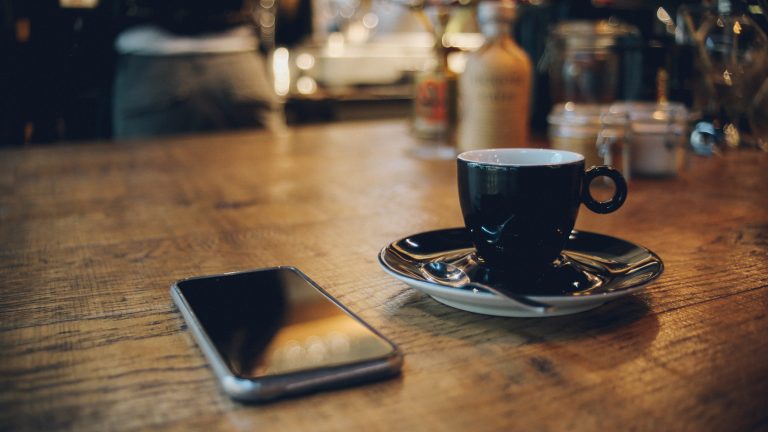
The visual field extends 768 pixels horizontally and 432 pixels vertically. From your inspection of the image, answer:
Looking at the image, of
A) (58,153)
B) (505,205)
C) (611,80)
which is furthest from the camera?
(58,153)

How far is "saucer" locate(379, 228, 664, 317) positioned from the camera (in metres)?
0.50

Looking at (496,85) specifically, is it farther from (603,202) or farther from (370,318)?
(370,318)

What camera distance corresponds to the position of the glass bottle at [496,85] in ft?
3.70

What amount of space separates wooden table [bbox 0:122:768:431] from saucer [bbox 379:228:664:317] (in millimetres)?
19

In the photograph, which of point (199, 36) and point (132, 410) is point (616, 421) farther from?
point (199, 36)

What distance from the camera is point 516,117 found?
115cm

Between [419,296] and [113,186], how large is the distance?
0.74 meters

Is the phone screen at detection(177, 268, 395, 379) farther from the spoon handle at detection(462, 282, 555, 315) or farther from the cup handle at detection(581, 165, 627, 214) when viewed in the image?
the cup handle at detection(581, 165, 627, 214)

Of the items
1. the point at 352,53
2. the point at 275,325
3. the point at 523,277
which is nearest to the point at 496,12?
the point at 523,277

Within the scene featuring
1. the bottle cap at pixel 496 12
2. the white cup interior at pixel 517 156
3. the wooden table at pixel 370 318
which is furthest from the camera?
the bottle cap at pixel 496 12

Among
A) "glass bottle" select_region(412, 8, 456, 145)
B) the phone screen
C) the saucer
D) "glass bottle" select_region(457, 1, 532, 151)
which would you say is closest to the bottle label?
"glass bottle" select_region(412, 8, 456, 145)

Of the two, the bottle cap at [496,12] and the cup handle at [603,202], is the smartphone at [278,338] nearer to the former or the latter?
the cup handle at [603,202]

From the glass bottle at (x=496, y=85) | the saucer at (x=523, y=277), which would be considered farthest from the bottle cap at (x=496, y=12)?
the saucer at (x=523, y=277)

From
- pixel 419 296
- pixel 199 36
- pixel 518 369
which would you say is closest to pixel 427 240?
pixel 419 296
